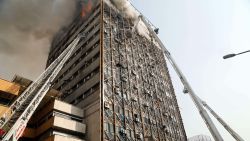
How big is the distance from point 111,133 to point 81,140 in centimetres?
450

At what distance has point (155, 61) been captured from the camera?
61531 millimetres

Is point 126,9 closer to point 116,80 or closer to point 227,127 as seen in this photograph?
point 116,80

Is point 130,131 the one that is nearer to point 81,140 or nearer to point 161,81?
point 81,140

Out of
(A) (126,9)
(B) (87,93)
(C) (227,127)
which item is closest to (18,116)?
(B) (87,93)

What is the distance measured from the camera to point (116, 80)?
4122 cm

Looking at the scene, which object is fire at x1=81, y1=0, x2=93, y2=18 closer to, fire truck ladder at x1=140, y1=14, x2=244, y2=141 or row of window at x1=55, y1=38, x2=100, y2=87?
row of window at x1=55, y1=38, x2=100, y2=87

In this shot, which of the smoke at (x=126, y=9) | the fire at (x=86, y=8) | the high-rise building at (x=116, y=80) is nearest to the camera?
the high-rise building at (x=116, y=80)

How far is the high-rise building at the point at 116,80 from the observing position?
119 feet

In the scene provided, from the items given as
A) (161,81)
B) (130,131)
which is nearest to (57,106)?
(130,131)

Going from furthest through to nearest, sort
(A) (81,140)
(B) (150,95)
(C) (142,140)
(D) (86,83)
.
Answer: (B) (150,95)
(D) (86,83)
(C) (142,140)
(A) (81,140)

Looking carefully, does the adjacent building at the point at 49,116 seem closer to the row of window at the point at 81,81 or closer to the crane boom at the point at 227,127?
the row of window at the point at 81,81

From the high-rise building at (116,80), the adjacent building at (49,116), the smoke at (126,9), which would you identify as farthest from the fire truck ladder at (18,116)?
the smoke at (126,9)

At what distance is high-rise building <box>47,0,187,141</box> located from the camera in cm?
3619

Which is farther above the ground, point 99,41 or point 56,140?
point 99,41
